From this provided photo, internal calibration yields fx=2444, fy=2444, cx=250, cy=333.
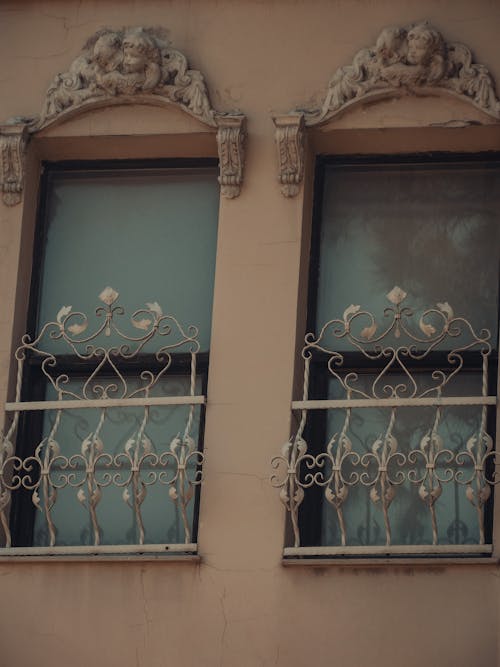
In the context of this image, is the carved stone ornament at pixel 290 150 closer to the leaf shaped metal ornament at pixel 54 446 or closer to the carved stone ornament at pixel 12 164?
the carved stone ornament at pixel 12 164

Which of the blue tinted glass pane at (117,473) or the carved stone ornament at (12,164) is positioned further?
the carved stone ornament at (12,164)

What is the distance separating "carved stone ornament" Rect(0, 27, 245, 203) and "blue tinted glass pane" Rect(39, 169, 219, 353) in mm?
430

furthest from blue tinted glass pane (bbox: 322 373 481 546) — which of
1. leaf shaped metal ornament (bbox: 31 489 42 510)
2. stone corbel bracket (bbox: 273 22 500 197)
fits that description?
leaf shaped metal ornament (bbox: 31 489 42 510)

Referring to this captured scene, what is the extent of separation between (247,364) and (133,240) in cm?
133

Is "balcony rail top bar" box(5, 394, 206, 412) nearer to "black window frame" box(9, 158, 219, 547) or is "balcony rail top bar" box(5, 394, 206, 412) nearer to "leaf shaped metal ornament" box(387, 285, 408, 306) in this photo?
"black window frame" box(9, 158, 219, 547)

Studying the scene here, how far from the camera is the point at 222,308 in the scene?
1440 cm

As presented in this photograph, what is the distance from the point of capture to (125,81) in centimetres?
1496

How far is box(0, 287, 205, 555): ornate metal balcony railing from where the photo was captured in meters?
14.0

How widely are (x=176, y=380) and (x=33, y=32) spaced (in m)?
2.48

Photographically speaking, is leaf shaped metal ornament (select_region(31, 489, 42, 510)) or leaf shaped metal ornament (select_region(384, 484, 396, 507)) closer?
leaf shaped metal ornament (select_region(384, 484, 396, 507))

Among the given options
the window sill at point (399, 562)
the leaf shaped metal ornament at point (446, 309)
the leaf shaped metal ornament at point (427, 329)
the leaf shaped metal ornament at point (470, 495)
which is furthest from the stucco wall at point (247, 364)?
the leaf shaped metal ornament at point (446, 309)

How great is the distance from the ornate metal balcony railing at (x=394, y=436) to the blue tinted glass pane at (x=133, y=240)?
3.08 ft

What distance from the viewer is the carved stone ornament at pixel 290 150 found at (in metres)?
14.6

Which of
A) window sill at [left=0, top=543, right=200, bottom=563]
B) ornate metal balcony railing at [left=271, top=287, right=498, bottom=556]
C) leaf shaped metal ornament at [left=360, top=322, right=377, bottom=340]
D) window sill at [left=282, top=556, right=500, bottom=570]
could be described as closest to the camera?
window sill at [left=282, top=556, right=500, bottom=570]
